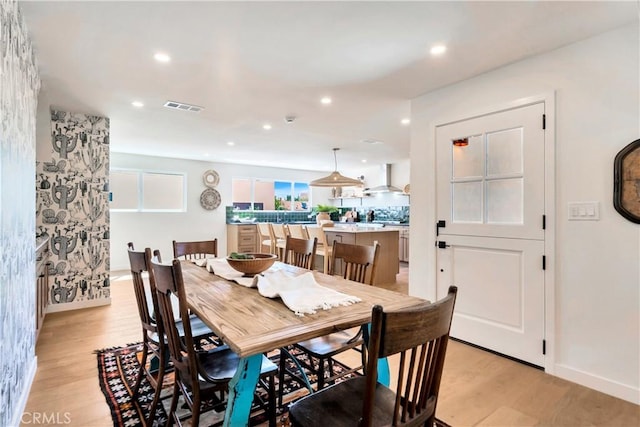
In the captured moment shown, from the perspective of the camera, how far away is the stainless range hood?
7.72 metres

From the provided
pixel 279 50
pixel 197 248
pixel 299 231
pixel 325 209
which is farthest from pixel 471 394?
pixel 325 209

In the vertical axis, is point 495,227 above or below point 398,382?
above

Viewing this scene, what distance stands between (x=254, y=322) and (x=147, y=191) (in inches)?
254

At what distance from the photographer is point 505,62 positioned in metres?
2.54

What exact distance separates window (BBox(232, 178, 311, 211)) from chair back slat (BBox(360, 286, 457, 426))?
24.1ft

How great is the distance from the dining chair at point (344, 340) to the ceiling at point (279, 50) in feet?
4.57

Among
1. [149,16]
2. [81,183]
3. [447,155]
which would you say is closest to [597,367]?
[447,155]

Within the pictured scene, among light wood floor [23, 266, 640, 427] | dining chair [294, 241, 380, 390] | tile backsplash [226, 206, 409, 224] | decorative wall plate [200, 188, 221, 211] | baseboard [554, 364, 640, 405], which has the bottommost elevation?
light wood floor [23, 266, 640, 427]

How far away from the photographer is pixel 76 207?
3.84 metres

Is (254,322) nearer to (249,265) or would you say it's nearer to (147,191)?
(249,265)

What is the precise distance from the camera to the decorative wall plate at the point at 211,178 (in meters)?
7.38

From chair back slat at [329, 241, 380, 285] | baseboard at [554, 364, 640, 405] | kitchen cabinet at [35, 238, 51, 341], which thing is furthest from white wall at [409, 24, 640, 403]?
kitchen cabinet at [35, 238, 51, 341]

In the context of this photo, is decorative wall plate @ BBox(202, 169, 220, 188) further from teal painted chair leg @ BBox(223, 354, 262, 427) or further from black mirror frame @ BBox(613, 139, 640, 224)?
black mirror frame @ BBox(613, 139, 640, 224)

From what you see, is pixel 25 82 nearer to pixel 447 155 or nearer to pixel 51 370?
pixel 51 370
